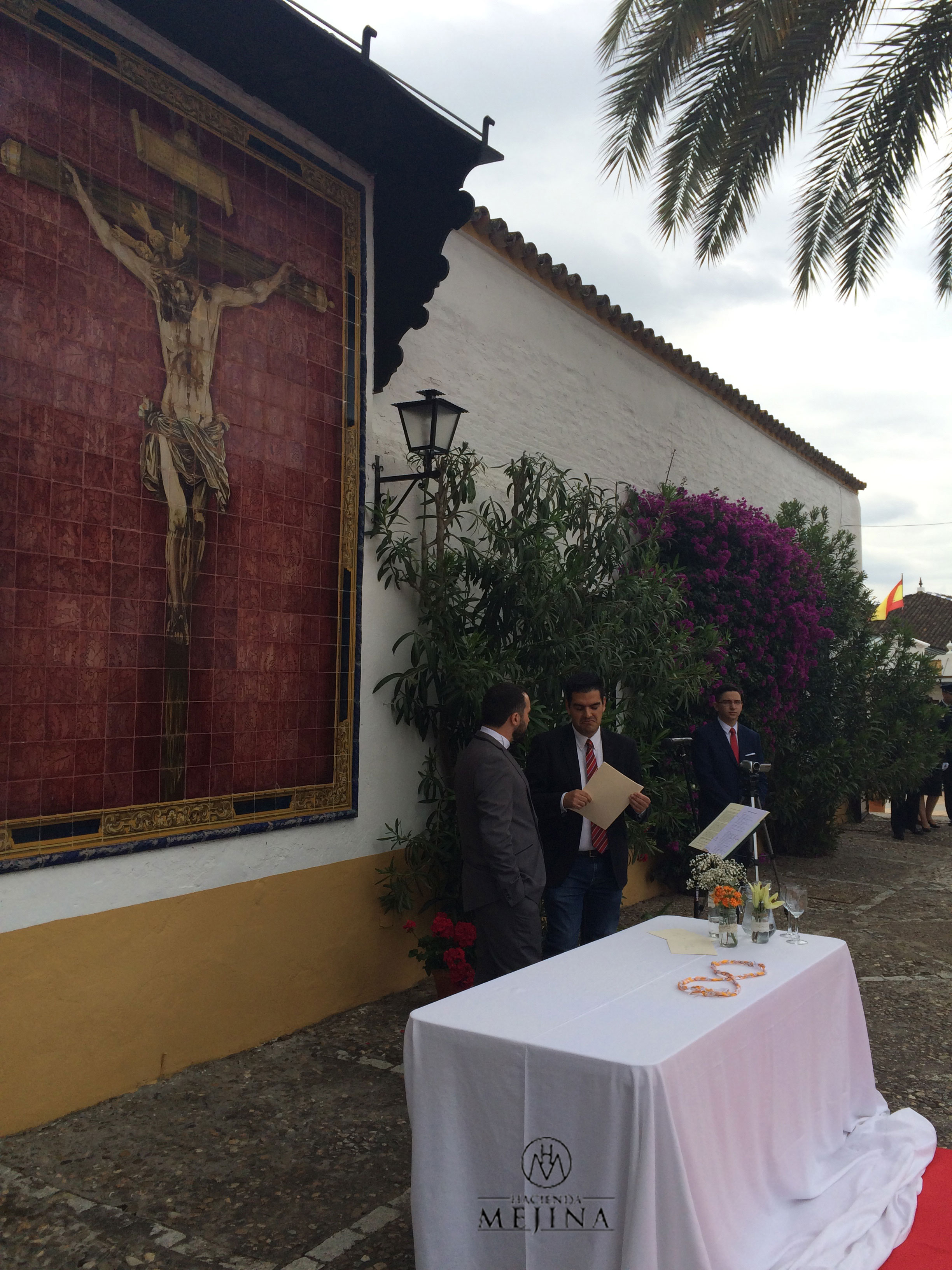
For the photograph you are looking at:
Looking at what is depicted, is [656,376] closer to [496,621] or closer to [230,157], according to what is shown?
[496,621]

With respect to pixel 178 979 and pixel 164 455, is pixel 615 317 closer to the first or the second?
pixel 164 455

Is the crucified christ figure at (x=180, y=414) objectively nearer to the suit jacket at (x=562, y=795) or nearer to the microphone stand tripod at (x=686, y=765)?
the suit jacket at (x=562, y=795)

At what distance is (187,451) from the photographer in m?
4.38

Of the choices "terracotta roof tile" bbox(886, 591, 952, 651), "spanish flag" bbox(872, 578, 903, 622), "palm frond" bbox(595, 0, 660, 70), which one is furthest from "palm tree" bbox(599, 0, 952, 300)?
"terracotta roof tile" bbox(886, 591, 952, 651)

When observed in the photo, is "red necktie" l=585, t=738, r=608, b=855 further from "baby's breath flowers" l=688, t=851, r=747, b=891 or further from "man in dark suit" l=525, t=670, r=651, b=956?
"baby's breath flowers" l=688, t=851, r=747, b=891

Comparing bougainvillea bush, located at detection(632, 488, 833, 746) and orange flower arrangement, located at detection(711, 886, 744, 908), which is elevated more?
bougainvillea bush, located at detection(632, 488, 833, 746)

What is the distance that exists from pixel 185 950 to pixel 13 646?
1541mm

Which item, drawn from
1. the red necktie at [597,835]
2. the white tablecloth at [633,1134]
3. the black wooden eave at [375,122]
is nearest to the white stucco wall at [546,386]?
the black wooden eave at [375,122]

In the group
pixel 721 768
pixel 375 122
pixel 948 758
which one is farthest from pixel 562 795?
pixel 948 758

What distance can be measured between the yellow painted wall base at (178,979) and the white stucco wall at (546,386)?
8.07 feet

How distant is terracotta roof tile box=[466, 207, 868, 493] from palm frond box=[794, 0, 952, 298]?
134 centimetres

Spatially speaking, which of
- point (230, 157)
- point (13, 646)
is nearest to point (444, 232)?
point (230, 157)

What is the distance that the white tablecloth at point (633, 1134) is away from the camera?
2320 millimetres

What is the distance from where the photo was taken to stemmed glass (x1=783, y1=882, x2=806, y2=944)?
3.52 metres
